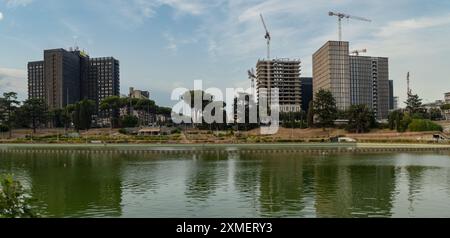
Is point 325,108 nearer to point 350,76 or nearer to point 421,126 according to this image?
point 421,126

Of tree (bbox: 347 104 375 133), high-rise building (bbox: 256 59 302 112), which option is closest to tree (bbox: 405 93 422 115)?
tree (bbox: 347 104 375 133)

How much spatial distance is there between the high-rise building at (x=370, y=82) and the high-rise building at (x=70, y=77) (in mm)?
99412

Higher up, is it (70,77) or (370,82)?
(70,77)

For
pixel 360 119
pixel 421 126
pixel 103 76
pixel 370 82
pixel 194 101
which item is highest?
pixel 103 76

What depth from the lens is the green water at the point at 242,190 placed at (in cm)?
2239

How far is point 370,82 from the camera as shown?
7116 inches

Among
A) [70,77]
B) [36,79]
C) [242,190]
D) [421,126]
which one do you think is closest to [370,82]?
[421,126]

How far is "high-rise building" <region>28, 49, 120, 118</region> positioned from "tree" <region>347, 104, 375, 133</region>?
101118 millimetres

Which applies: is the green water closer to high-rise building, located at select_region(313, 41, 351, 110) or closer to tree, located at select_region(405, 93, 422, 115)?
tree, located at select_region(405, 93, 422, 115)

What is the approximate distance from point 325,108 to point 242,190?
250 ft

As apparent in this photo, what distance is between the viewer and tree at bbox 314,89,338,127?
101875mm

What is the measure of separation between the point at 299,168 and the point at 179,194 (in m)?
19.3
